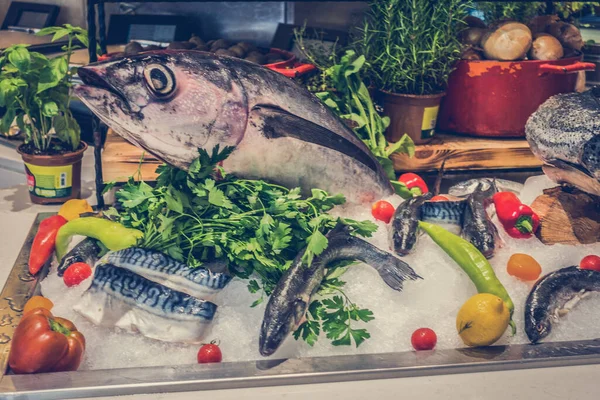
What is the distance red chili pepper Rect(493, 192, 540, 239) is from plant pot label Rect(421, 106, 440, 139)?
1.58 feet

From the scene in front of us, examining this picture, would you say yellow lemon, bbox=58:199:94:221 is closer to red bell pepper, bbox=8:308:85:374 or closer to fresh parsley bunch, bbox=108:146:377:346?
fresh parsley bunch, bbox=108:146:377:346

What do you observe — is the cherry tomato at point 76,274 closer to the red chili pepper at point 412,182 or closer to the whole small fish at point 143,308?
the whole small fish at point 143,308

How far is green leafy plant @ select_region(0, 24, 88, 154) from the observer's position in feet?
7.15

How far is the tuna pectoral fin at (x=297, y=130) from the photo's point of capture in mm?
1611

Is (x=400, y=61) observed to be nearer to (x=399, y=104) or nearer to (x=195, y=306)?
(x=399, y=104)

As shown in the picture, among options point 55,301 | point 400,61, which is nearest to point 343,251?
point 55,301

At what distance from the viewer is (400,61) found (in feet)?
7.29

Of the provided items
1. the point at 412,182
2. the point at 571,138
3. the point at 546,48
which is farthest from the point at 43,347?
the point at 546,48

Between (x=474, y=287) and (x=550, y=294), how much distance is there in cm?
17

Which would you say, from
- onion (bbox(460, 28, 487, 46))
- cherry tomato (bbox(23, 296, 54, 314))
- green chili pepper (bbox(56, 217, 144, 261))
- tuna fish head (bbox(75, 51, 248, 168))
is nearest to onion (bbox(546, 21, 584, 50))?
onion (bbox(460, 28, 487, 46))

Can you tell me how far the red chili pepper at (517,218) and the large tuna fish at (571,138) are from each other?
14cm

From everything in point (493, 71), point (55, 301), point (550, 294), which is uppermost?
point (493, 71)

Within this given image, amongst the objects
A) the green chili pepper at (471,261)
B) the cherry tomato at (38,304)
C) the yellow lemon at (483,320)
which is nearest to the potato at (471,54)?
the green chili pepper at (471,261)

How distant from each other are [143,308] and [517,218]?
1065mm
